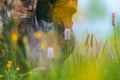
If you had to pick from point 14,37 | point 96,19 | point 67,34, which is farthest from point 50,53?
point 96,19

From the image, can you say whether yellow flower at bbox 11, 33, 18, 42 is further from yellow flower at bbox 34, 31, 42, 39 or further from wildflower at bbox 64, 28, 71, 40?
wildflower at bbox 64, 28, 71, 40

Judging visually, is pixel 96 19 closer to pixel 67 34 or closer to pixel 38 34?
pixel 67 34

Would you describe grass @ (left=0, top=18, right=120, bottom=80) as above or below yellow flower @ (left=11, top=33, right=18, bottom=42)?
below

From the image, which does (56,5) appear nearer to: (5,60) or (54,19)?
(54,19)

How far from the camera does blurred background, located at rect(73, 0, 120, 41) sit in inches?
95.1

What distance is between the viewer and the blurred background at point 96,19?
242 cm

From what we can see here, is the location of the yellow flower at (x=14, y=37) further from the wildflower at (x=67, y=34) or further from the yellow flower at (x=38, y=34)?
the wildflower at (x=67, y=34)

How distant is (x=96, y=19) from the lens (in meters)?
2.44

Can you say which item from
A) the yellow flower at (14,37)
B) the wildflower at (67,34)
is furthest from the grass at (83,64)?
the wildflower at (67,34)

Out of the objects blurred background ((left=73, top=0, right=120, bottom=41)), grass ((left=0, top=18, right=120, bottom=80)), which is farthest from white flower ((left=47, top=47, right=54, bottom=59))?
blurred background ((left=73, top=0, right=120, bottom=41))

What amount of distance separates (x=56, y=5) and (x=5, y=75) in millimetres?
623

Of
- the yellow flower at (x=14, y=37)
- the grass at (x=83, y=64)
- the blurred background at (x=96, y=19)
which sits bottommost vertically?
the grass at (x=83, y=64)

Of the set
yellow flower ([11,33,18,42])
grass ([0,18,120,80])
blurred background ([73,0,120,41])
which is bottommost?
grass ([0,18,120,80])

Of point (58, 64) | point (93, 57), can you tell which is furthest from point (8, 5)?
point (93, 57)
